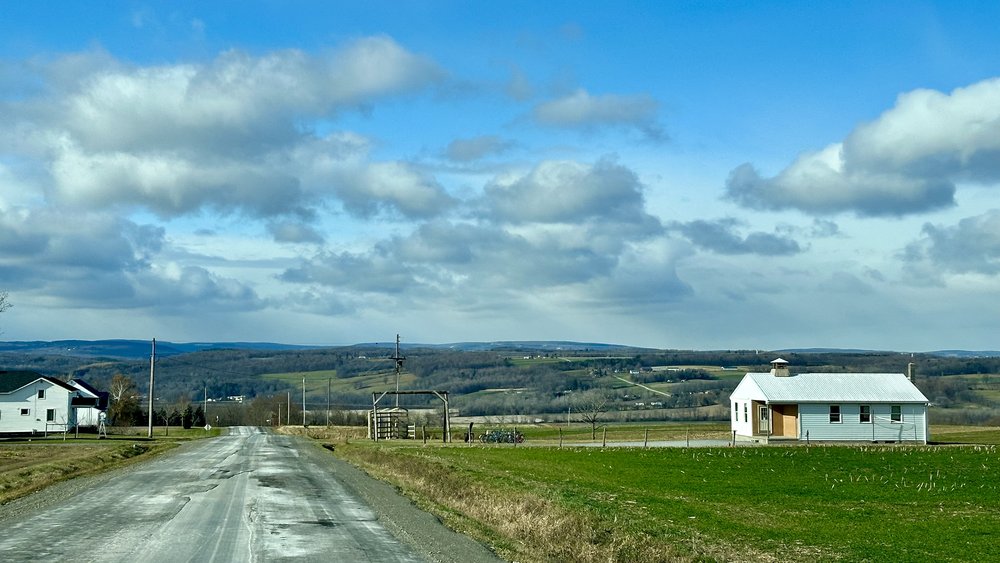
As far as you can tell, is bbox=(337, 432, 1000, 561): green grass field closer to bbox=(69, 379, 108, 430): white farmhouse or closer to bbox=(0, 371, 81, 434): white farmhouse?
bbox=(0, 371, 81, 434): white farmhouse

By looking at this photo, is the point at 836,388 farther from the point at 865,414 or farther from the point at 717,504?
the point at 717,504

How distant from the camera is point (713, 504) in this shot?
77.8 feet

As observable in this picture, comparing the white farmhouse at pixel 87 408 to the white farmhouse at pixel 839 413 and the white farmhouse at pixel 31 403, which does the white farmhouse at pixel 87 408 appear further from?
the white farmhouse at pixel 839 413

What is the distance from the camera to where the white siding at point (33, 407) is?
88875 mm

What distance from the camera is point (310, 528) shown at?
17.8 meters

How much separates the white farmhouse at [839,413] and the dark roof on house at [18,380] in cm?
6724

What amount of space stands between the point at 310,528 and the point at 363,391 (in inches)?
6690

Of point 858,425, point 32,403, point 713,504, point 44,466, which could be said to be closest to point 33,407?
point 32,403

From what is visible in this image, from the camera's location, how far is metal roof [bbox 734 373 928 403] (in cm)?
5994

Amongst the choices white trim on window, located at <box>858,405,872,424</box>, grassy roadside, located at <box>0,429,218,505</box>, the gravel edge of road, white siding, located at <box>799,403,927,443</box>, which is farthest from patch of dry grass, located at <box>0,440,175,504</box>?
white trim on window, located at <box>858,405,872,424</box>

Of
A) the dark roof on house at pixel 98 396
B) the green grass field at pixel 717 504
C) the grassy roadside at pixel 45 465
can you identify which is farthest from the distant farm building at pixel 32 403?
the green grass field at pixel 717 504

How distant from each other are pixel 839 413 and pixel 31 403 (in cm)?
7254

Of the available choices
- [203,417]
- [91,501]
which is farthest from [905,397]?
[203,417]

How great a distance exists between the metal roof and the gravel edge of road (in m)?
38.3
